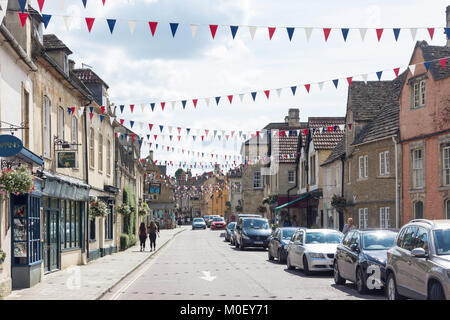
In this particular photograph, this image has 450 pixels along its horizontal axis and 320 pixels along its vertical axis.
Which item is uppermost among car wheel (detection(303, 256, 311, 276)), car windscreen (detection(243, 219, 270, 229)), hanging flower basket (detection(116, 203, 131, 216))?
hanging flower basket (detection(116, 203, 131, 216))

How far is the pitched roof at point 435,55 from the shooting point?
24947 millimetres

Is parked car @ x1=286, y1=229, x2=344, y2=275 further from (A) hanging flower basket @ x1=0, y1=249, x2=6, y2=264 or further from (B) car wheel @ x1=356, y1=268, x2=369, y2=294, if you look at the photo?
(A) hanging flower basket @ x1=0, y1=249, x2=6, y2=264

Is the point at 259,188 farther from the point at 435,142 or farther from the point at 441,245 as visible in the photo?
the point at 441,245

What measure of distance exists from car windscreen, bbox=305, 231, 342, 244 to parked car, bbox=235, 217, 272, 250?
13814mm

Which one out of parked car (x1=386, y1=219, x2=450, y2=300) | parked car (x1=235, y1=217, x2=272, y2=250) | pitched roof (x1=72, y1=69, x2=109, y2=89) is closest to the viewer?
parked car (x1=386, y1=219, x2=450, y2=300)

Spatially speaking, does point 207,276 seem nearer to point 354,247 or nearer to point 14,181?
point 354,247

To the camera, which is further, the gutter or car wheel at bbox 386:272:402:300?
the gutter

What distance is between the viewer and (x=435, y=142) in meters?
24.9

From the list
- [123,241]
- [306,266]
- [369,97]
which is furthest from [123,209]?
[306,266]

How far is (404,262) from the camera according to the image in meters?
11.6

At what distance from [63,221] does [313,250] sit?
28.1 feet

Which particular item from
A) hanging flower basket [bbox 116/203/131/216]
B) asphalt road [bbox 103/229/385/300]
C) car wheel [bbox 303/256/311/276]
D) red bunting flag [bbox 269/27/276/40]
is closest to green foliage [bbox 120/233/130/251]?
hanging flower basket [bbox 116/203/131/216]

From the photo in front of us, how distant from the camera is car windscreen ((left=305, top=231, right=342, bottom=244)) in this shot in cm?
2045

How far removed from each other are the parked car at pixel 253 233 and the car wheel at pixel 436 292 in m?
24.5
